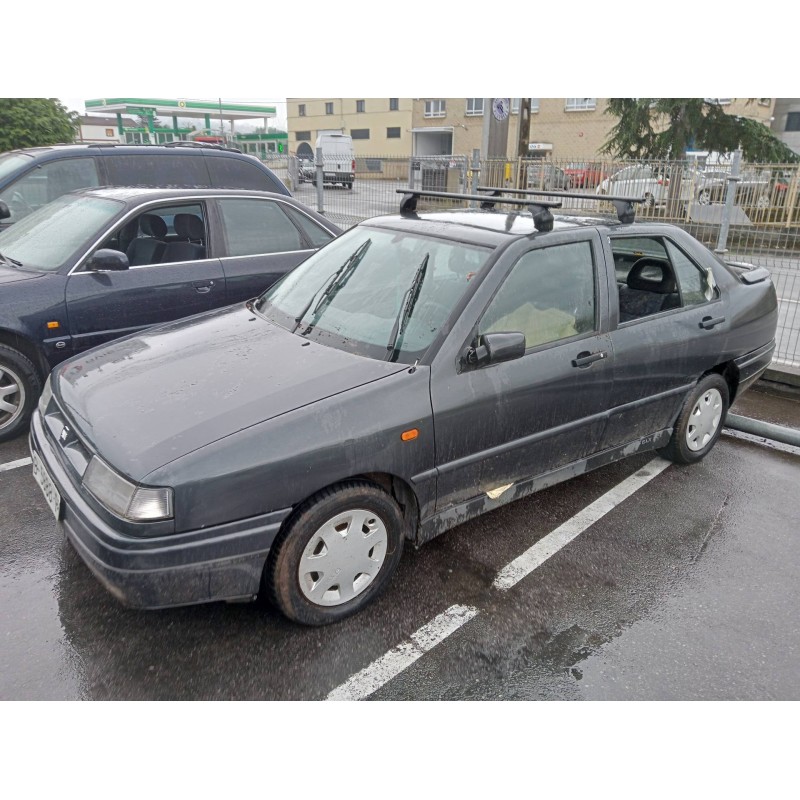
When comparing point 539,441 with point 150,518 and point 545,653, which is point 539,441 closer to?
point 545,653

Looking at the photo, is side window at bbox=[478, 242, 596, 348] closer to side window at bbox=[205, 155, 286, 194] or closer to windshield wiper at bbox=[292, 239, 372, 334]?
windshield wiper at bbox=[292, 239, 372, 334]

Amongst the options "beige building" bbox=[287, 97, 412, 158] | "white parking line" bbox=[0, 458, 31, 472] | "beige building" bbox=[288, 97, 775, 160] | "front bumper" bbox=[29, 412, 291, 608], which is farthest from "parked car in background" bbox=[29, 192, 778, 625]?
"beige building" bbox=[287, 97, 412, 158]

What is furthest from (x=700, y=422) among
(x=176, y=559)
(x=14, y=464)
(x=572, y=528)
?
(x=14, y=464)

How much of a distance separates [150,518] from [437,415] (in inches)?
49.3

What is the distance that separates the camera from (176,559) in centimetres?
244

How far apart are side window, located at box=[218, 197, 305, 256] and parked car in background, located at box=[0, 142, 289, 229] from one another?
1379 mm

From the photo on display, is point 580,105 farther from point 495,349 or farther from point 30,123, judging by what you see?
point 495,349

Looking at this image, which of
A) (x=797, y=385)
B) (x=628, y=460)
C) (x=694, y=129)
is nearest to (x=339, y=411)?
(x=628, y=460)

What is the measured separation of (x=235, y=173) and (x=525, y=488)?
212 inches

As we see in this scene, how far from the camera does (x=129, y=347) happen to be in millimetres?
3424

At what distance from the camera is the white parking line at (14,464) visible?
420cm

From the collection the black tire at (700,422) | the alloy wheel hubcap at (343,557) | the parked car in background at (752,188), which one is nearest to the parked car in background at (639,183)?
the parked car in background at (752,188)

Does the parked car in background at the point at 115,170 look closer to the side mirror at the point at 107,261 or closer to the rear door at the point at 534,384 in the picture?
the side mirror at the point at 107,261

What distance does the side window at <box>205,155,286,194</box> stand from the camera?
23.7 feet
